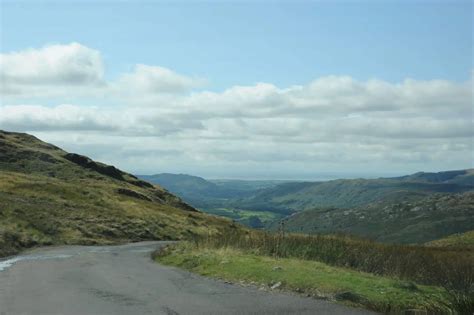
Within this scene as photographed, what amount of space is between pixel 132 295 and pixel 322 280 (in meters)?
6.42

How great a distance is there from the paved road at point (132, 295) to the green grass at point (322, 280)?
0.85 m

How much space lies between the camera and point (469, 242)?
79.6m

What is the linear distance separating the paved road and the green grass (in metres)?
0.85

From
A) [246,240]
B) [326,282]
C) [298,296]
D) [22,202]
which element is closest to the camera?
[298,296]

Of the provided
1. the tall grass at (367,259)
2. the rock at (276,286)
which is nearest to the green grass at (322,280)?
the rock at (276,286)

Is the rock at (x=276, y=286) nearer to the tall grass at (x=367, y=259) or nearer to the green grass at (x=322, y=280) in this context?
the green grass at (x=322, y=280)

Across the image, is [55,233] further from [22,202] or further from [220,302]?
[220,302]

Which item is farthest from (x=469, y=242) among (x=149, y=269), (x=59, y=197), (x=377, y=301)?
(x=377, y=301)

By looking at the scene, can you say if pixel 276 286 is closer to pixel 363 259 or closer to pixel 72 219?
pixel 363 259

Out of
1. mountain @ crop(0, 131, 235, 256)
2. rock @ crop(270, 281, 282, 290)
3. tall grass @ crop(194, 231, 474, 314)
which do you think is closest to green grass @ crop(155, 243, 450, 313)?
rock @ crop(270, 281, 282, 290)

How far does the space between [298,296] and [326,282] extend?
156 centimetres

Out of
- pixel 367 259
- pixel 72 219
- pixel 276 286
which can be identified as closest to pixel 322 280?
pixel 276 286

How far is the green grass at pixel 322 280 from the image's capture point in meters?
15.6

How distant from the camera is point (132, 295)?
17859 mm
